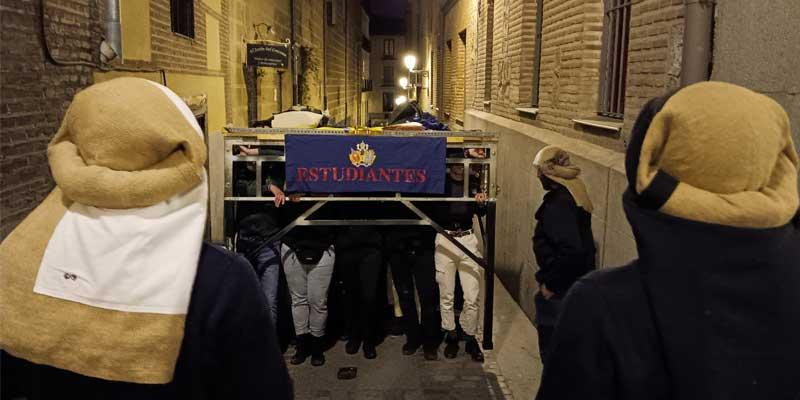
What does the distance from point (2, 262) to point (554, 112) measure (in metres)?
6.16

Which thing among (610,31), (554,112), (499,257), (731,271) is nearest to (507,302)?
(499,257)

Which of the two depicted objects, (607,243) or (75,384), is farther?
(607,243)

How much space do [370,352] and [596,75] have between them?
3.34 m

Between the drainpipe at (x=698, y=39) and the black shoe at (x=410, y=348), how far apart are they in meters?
3.15

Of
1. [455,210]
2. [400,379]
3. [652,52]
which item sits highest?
[652,52]

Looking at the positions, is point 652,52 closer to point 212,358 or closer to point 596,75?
point 596,75

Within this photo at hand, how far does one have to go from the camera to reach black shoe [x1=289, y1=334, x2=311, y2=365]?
18.2 ft

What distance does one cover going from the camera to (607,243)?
5062 mm

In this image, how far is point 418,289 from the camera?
224 inches

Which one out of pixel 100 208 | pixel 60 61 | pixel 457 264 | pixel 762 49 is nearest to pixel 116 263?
pixel 100 208

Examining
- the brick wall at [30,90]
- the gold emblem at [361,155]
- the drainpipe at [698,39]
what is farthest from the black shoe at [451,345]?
the brick wall at [30,90]

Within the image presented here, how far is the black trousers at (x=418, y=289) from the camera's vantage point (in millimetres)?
5656

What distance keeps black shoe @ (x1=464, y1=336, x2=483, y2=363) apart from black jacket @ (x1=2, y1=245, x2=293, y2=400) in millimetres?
4131

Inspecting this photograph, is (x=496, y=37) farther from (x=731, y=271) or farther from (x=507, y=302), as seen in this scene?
(x=731, y=271)
